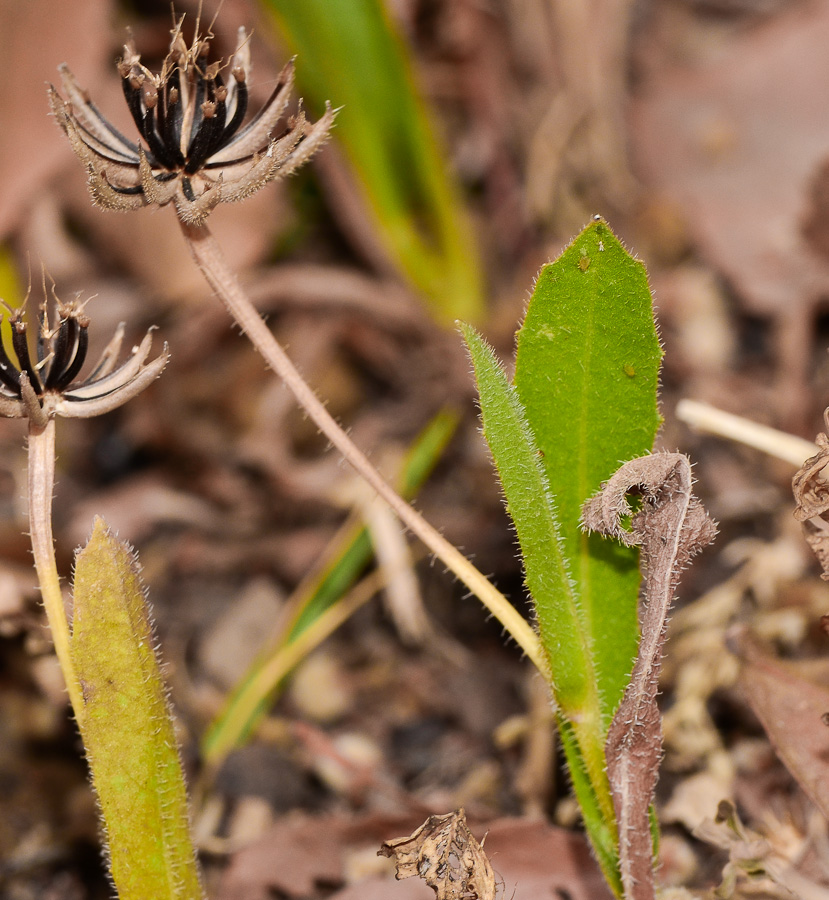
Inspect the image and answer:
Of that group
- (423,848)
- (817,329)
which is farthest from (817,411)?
(423,848)

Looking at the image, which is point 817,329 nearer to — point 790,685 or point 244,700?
point 790,685

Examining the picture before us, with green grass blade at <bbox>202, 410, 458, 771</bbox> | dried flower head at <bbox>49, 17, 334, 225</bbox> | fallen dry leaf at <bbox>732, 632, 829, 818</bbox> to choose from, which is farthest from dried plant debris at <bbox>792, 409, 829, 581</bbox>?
green grass blade at <bbox>202, 410, 458, 771</bbox>

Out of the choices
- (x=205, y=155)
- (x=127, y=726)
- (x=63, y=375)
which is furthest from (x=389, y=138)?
(x=127, y=726)

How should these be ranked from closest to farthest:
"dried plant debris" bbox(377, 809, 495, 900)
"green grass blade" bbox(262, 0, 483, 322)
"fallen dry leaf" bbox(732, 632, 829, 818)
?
"dried plant debris" bbox(377, 809, 495, 900) < "fallen dry leaf" bbox(732, 632, 829, 818) < "green grass blade" bbox(262, 0, 483, 322)

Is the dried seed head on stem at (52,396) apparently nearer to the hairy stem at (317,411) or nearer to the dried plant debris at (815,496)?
the hairy stem at (317,411)

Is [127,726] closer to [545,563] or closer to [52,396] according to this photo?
[52,396]

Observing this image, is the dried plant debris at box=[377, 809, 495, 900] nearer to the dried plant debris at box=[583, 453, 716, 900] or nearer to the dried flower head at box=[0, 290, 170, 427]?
the dried plant debris at box=[583, 453, 716, 900]

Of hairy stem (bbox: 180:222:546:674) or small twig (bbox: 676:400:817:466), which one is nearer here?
hairy stem (bbox: 180:222:546:674)
